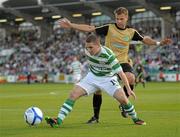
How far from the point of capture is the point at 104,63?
13.2 metres

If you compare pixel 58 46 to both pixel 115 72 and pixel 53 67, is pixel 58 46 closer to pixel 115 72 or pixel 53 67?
pixel 53 67

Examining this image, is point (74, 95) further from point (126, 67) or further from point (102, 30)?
point (126, 67)

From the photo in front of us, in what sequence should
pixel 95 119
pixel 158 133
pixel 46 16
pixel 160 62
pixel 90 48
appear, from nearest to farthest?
pixel 158 133 → pixel 90 48 → pixel 95 119 → pixel 160 62 → pixel 46 16

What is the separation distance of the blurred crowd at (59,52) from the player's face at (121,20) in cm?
3975

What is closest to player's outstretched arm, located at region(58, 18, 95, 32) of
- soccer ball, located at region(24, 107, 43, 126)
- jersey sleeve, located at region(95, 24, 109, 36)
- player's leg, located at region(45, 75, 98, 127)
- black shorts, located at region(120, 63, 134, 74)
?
jersey sleeve, located at region(95, 24, 109, 36)

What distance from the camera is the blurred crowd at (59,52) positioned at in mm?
56969

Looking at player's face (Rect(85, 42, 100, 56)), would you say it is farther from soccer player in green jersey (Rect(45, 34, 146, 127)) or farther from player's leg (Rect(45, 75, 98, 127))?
player's leg (Rect(45, 75, 98, 127))

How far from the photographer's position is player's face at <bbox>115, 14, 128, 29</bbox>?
558 inches

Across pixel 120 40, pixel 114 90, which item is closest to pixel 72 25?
pixel 114 90

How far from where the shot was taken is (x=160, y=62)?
2212 inches

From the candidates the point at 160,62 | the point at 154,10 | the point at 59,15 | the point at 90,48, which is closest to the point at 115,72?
the point at 90,48

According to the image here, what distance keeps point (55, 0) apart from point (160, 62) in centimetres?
1594

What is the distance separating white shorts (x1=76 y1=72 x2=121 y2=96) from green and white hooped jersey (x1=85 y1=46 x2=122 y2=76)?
0.38 ft

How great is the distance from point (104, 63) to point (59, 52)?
179ft
